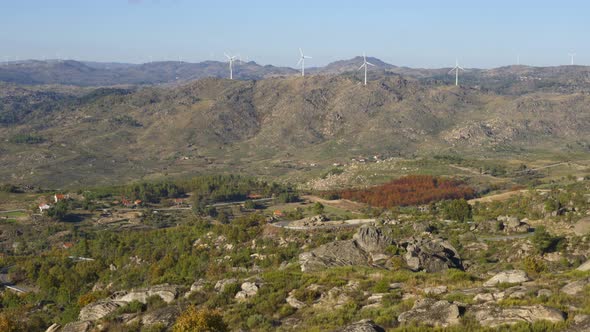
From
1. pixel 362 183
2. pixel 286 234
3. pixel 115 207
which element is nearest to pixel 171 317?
pixel 286 234

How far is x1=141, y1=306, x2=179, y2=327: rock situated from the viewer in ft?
142

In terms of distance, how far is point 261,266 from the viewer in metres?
74.3

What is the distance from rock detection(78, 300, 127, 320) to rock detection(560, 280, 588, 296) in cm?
3174

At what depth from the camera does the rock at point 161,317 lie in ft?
142

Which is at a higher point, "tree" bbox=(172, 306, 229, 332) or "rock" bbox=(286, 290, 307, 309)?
"tree" bbox=(172, 306, 229, 332)

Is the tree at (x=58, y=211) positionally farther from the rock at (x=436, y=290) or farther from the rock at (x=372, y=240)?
the rock at (x=436, y=290)

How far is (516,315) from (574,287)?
23.4 ft

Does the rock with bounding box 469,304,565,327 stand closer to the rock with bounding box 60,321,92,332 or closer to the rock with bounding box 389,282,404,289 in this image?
the rock with bounding box 389,282,404,289

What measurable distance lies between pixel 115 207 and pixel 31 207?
19295 mm

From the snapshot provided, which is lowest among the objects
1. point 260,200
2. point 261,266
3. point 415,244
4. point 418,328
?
point 260,200

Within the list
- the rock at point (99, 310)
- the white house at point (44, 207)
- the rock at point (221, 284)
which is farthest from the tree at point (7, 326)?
the white house at point (44, 207)

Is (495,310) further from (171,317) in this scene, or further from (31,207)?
(31,207)

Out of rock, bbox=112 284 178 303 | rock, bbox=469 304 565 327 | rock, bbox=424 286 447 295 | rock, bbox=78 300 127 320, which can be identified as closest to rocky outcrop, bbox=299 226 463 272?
rock, bbox=112 284 178 303

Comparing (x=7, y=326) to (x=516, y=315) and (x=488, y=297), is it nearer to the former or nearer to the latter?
(x=488, y=297)
